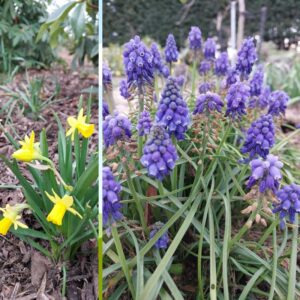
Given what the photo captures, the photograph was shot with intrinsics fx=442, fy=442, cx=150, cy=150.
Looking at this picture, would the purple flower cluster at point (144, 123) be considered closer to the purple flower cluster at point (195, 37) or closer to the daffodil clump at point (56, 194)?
the daffodil clump at point (56, 194)

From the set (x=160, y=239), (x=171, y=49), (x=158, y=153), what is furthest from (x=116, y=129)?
(x=171, y=49)

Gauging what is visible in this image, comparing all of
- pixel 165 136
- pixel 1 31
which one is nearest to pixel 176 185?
pixel 165 136

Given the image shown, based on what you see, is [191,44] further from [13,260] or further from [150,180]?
[13,260]

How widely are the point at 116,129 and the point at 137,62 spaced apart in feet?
0.90

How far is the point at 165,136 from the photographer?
1292 millimetres

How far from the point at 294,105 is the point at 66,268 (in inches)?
157

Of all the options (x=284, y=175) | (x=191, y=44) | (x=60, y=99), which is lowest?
(x=284, y=175)

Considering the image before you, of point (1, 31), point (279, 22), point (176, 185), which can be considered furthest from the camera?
point (279, 22)

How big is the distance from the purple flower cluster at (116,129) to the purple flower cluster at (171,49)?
73cm

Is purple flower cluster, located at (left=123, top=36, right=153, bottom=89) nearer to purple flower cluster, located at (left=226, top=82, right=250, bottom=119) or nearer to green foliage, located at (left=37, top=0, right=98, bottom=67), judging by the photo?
purple flower cluster, located at (left=226, top=82, right=250, bottom=119)

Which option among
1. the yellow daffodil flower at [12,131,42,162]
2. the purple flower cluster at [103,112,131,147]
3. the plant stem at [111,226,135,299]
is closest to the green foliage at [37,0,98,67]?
the yellow daffodil flower at [12,131,42,162]

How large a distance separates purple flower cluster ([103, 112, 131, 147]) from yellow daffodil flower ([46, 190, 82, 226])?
25 centimetres

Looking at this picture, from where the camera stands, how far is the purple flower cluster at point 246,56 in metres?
1.95

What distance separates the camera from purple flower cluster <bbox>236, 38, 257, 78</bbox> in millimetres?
1954
